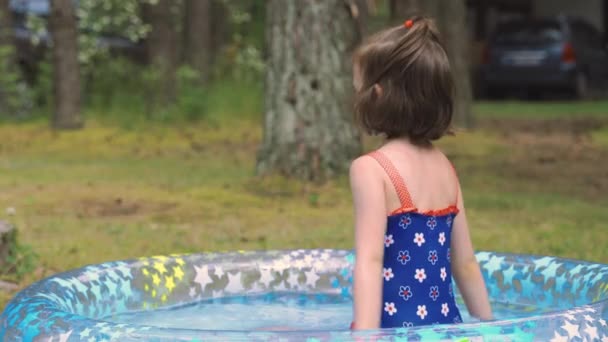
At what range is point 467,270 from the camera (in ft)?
12.4

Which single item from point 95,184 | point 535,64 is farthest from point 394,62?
point 535,64

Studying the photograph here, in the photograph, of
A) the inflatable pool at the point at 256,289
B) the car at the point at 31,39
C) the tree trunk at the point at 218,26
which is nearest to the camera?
the inflatable pool at the point at 256,289

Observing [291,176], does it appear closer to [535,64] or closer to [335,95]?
[335,95]

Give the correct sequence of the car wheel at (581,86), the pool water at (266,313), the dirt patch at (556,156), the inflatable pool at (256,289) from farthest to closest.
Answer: the car wheel at (581,86)
the dirt patch at (556,156)
the pool water at (266,313)
the inflatable pool at (256,289)

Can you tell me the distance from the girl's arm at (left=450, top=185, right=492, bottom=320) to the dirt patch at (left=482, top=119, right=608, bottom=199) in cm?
538

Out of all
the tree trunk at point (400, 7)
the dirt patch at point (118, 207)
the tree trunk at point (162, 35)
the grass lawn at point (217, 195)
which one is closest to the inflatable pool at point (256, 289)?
the grass lawn at point (217, 195)

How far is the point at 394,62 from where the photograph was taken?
3344 mm

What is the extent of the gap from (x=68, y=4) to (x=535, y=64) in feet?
34.8

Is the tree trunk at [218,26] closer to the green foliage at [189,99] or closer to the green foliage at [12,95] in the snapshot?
the green foliage at [189,99]

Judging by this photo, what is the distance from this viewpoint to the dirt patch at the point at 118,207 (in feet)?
26.7

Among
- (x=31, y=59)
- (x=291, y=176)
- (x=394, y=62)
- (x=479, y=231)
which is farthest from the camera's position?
(x=31, y=59)

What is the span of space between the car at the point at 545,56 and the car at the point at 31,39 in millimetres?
7382

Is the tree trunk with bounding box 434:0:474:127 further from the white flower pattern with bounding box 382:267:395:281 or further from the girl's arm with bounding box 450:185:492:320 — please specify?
the white flower pattern with bounding box 382:267:395:281

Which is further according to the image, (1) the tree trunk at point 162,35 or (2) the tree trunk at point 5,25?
(1) the tree trunk at point 162,35
